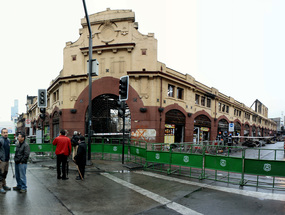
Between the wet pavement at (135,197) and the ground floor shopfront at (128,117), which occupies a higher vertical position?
the ground floor shopfront at (128,117)

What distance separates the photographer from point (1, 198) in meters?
5.32

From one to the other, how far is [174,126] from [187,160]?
33.9 ft

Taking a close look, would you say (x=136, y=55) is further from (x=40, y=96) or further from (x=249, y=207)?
(x=249, y=207)

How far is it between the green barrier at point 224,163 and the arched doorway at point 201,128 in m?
14.2

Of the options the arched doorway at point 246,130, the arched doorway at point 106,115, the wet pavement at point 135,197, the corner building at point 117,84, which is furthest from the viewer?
the arched doorway at point 246,130

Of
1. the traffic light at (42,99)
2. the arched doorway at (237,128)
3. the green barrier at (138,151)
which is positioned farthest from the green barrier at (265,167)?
the arched doorway at (237,128)

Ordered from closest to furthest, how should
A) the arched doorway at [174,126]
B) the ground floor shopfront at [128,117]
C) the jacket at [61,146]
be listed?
the jacket at [61,146]
the ground floor shopfront at [128,117]
the arched doorway at [174,126]

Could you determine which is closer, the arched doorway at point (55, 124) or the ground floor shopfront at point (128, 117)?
the ground floor shopfront at point (128, 117)

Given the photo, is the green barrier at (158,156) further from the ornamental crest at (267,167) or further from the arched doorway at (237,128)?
the arched doorway at (237,128)

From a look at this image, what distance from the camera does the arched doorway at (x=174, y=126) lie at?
57.3 ft

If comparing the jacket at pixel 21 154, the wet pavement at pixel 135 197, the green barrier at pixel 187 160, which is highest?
the jacket at pixel 21 154

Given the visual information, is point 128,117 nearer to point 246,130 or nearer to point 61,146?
point 61,146

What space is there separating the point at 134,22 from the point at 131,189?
14583 millimetres

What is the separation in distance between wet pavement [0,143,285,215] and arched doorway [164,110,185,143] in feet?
31.1
